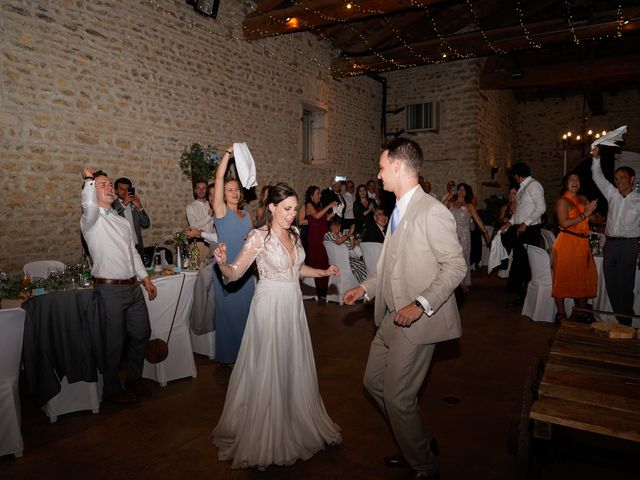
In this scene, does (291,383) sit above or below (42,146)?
below

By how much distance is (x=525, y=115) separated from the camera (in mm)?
16203

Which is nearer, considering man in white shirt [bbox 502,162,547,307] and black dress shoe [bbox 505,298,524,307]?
man in white shirt [bbox 502,162,547,307]

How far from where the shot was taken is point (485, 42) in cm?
891

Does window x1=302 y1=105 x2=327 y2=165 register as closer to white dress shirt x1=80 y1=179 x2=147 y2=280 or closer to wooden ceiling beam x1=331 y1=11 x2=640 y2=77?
wooden ceiling beam x1=331 y1=11 x2=640 y2=77

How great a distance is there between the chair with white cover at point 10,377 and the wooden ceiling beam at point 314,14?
6.27 metres

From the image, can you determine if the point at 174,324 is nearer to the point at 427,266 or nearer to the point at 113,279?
the point at 113,279

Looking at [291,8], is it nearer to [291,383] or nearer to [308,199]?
[308,199]

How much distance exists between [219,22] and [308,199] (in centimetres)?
336

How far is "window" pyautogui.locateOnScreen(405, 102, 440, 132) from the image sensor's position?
12.1m

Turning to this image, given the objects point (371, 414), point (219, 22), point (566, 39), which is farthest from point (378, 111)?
point (371, 414)

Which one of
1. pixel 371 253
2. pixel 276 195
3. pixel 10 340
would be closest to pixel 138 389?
pixel 10 340

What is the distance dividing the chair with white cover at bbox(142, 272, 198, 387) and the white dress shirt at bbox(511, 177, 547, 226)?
433 cm

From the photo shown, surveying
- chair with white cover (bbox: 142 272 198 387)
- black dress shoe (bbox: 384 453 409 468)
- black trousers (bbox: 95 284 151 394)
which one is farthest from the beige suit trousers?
chair with white cover (bbox: 142 272 198 387)

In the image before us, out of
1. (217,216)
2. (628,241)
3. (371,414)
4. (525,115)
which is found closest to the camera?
(371,414)
